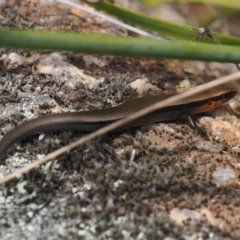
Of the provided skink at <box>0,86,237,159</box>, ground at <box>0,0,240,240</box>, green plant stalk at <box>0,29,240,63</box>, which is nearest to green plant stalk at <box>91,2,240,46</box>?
ground at <box>0,0,240,240</box>

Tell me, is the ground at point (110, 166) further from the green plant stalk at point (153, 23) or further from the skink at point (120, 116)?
the green plant stalk at point (153, 23)

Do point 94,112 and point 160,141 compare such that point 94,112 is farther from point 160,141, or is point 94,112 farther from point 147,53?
point 147,53

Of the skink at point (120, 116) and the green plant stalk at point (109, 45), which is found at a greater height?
the green plant stalk at point (109, 45)

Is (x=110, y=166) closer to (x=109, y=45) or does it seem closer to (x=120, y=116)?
(x=120, y=116)

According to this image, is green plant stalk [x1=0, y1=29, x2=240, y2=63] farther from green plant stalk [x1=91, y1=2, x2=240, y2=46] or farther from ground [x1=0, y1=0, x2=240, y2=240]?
green plant stalk [x1=91, y1=2, x2=240, y2=46]

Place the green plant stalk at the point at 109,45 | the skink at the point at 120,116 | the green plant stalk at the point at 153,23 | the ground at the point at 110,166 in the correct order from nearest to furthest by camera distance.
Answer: the green plant stalk at the point at 109,45 < the ground at the point at 110,166 < the skink at the point at 120,116 < the green plant stalk at the point at 153,23

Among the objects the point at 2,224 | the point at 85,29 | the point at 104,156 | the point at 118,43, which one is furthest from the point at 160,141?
the point at 85,29

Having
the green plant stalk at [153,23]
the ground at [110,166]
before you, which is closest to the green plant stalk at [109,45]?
the ground at [110,166]
